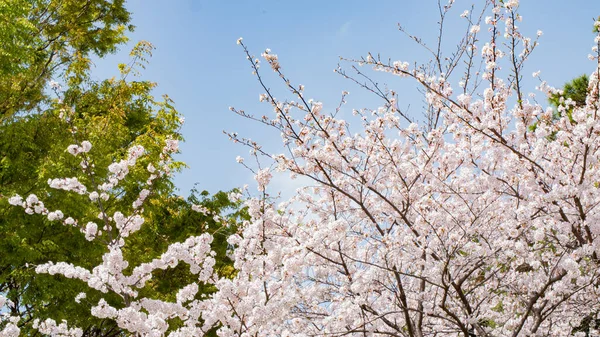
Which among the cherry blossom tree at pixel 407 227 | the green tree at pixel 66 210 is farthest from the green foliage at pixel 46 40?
the cherry blossom tree at pixel 407 227

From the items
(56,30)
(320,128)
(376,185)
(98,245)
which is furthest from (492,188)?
(56,30)

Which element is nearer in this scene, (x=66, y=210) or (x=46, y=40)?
(x=66, y=210)

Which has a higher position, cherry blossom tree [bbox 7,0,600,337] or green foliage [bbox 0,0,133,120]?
green foliage [bbox 0,0,133,120]

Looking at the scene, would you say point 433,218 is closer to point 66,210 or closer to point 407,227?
point 407,227

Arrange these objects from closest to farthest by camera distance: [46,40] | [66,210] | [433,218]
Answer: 1. [433,218]
2. [66,210]
3. [46,40]

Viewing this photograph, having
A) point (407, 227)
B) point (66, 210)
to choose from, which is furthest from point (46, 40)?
point (407, 227)

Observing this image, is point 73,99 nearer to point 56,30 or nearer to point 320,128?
point 56,30

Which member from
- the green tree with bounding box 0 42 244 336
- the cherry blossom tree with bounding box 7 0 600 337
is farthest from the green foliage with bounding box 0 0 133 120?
the cherry blossom tree with bounding box 7 0 600 337

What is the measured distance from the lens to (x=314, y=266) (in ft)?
17.3

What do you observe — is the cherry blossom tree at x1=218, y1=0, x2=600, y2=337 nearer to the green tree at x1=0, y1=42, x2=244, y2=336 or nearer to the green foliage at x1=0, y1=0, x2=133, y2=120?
the green tree at x1=0, y1=42, x2=244, y2=336

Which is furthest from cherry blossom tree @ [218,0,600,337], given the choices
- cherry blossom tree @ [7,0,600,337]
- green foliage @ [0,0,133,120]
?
green foliage @ [0,0,133,120]

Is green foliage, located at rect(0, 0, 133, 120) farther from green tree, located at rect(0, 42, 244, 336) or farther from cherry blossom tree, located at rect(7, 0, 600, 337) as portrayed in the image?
cherry blossom tree, located at rect(7, 0, 600, 337)

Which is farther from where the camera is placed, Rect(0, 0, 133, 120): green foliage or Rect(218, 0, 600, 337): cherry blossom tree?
Rect(0, 0, 133, 120): green foliage

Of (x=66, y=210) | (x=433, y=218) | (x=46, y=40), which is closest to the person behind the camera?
(x=433, y=218)
